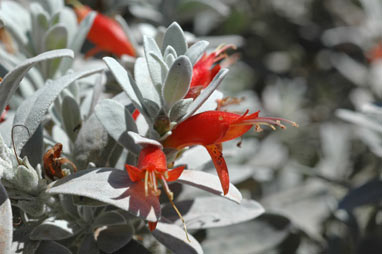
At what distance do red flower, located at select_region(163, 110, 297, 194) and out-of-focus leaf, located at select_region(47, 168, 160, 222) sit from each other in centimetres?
13

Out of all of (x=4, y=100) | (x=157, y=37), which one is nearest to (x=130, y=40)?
(x=157, y=37)

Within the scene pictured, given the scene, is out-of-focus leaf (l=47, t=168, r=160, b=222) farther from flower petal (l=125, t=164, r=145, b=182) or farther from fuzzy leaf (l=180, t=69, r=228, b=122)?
fuzzy leaf (l=180, t=69, r=228, b=122)

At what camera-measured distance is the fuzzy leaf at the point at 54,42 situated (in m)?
1.20

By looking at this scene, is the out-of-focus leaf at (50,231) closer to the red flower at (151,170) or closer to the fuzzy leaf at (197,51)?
the red flower at (151,170)

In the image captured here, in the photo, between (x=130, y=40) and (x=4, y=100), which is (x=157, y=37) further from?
(x=4, y=100)

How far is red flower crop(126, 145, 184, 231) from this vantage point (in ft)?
2.80

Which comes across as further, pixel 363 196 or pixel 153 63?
pixel 363 196

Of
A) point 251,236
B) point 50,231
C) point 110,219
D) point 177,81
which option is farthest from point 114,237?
point 251,236

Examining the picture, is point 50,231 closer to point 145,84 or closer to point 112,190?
point 112,190

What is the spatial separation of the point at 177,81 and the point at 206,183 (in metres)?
0.21

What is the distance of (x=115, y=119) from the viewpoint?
915 millimetres

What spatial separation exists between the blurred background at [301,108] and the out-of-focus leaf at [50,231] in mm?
518

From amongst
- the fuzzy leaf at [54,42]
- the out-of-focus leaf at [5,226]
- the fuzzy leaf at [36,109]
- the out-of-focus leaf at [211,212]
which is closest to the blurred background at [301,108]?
the out-of-focus leaf at [211,212]

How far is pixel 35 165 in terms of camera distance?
1.01m
